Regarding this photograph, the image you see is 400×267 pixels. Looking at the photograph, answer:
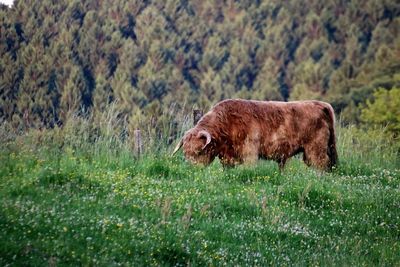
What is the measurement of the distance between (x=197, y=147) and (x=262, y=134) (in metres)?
1.36

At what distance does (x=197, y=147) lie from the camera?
1369cm

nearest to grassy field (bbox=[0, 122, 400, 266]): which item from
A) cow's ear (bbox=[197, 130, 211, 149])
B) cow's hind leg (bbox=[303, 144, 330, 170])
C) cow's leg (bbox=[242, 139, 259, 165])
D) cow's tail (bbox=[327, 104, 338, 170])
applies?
cow's ear (bbox=[197, 130, 211, 149])

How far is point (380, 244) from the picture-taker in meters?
9.73

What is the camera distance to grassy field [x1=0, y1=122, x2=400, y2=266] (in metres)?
7.74

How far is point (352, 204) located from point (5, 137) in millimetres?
5721

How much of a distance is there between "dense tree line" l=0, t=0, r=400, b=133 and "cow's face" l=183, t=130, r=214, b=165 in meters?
38.2

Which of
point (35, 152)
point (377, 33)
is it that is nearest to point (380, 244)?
point (35, 152)

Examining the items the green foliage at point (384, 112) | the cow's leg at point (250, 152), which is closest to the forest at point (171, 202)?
the cow's leg at point (250, 152)

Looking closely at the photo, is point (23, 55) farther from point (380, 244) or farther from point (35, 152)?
point (380, 244)

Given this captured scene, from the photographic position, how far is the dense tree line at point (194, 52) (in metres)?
59.2

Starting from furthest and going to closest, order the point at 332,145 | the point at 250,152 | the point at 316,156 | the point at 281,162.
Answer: the point at 332,145
the point at 316,156
the point at 281,162
the point at 250,152

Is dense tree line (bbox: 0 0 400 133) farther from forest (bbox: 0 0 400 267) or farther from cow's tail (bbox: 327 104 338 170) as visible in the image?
cow's tail (bbox: 327 104 338 170)

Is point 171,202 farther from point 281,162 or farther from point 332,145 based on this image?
point 332,145

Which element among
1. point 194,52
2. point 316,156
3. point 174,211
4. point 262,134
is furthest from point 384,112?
point 174,211
